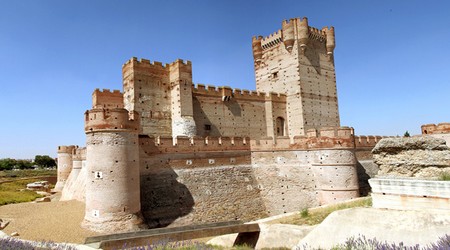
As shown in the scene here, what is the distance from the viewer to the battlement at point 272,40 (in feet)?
86.5

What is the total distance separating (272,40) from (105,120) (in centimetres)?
1903

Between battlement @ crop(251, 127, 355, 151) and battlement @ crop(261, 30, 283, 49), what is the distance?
38.0ft

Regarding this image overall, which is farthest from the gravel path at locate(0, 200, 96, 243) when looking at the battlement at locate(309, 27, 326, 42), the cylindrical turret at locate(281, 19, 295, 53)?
the battlement at locate(309, 27, 326, 42)

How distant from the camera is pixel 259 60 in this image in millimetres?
28188

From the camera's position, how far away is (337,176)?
Result: 17.0m

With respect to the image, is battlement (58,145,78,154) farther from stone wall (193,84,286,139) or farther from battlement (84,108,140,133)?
battlement (84,108,140,133)

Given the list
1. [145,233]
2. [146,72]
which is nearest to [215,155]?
[146,72]

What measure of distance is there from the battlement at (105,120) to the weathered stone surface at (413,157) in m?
9.95

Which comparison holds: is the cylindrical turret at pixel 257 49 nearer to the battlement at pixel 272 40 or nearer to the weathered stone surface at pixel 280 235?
the battlement at pixel 272 40

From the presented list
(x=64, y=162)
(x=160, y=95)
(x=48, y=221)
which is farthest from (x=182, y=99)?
(x=64, y=162)

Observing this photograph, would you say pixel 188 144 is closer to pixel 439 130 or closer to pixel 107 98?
pixel 107 98

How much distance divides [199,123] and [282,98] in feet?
28.7

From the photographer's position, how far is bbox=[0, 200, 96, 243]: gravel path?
11055 millimetres

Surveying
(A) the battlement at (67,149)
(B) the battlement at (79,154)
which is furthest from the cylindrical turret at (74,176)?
(A) the battlement at (67,149)
